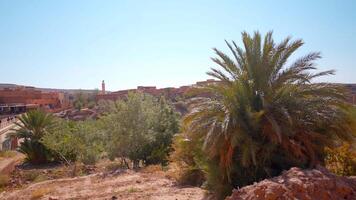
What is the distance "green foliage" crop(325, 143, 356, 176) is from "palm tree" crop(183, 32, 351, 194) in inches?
37.4

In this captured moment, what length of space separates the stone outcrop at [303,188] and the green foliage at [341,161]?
8.45ft

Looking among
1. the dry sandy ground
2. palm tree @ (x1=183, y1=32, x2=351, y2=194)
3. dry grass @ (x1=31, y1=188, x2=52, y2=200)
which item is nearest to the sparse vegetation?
the dry sandy ground

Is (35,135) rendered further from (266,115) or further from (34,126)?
(266,115)

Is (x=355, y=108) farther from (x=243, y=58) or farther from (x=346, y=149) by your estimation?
(x=243, y=58)

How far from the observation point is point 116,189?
40.0ft

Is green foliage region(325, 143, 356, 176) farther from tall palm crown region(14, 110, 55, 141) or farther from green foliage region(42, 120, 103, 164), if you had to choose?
tall palm crown region(14, 110, 55, 141)

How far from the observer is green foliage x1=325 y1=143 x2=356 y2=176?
358 inches

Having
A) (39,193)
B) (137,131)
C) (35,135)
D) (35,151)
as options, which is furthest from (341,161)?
(35,135)

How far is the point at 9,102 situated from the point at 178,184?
6274 cm

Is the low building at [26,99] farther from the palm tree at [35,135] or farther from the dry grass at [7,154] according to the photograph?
the palm tree at [35,135]

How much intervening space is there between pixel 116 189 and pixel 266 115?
21.2ft

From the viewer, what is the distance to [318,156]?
8398 mm

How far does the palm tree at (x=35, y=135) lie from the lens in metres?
25.0

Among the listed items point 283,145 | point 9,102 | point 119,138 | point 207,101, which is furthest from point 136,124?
point 9,102
